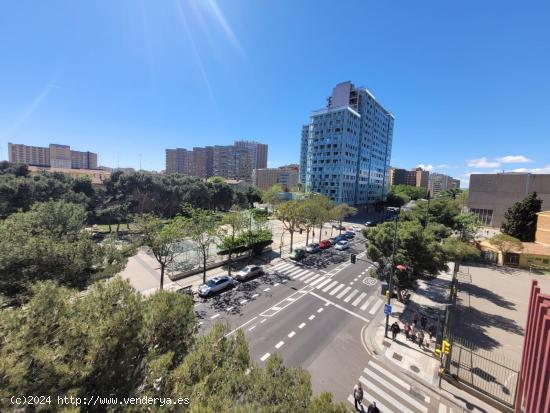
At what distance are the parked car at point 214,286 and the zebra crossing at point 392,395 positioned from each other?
1307 cm

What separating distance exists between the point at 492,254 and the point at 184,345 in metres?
44.2

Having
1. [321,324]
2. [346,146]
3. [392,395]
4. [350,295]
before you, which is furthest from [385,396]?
[346,146]

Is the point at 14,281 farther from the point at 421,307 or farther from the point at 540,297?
the point at 421,307

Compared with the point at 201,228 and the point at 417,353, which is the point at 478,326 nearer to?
the point at 417,353

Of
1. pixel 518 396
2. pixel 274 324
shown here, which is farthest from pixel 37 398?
pixel 518 396

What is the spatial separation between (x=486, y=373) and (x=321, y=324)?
29.5 ft

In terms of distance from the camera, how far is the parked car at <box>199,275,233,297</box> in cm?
1998

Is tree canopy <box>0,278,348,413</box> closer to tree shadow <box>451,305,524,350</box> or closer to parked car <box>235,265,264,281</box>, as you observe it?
tree shadow <box>451,305,524,350</box>

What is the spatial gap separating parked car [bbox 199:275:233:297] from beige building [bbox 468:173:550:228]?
61.8 meters

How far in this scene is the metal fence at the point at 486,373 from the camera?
11.2 metres

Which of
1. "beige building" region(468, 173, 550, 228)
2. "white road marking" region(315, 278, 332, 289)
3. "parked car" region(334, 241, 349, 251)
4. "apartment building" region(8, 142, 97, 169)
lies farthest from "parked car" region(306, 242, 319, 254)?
"apartment building" region(8, 142, 97, 169)

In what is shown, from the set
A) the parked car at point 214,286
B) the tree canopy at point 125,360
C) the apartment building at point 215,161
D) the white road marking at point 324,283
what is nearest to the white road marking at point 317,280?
the white road marking at point 324,283

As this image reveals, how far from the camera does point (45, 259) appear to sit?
40.8 ft

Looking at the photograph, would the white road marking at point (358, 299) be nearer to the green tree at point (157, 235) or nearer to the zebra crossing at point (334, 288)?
the zebra crossing at point (334, 288)
